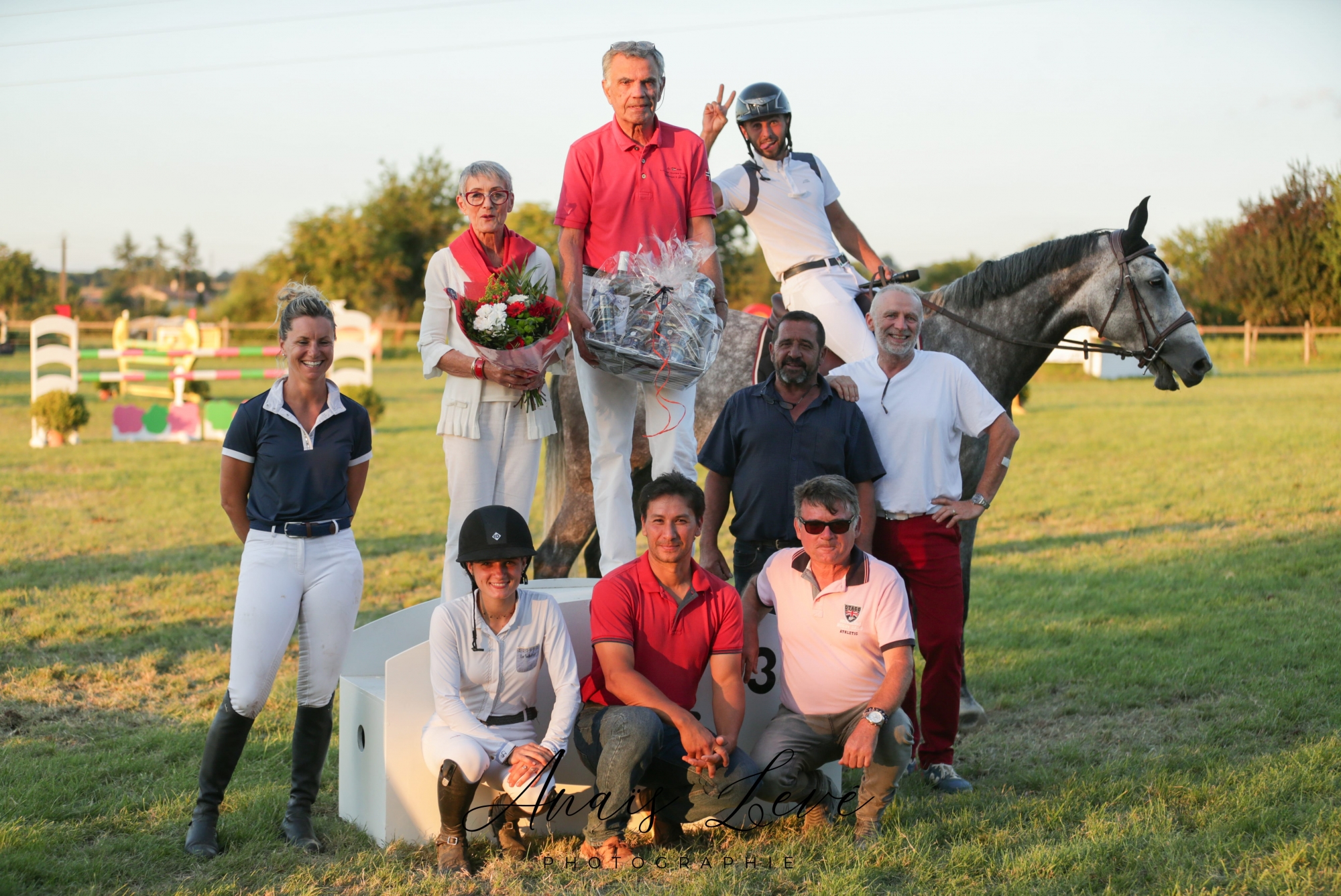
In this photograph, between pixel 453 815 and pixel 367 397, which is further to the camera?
pixel 367 397

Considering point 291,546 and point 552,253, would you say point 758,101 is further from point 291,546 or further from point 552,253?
point 552,253

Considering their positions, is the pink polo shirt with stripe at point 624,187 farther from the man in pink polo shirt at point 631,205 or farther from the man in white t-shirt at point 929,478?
the man in white t-shirt at point 929,478

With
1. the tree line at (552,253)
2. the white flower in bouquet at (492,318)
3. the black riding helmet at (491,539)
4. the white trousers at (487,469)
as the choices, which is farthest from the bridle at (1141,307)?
the tree line at (552,253)

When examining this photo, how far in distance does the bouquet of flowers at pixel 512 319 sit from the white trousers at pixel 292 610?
875 mm

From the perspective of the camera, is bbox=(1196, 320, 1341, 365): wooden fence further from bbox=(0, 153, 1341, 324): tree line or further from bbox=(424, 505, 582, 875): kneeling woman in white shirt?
bbox=(424, 505, 582, 875): kneeling woman in white shirt

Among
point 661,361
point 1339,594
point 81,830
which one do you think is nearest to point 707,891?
point 661,361

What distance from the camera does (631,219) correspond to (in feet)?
14.1

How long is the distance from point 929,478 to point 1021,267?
1.83 m

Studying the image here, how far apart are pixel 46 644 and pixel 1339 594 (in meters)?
8.19

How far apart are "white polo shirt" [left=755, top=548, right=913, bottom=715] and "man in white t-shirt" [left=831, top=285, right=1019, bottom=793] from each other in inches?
18.2

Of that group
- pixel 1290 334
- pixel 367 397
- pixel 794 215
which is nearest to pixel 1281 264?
pixel 1290 334

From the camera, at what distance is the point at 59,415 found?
15750mm

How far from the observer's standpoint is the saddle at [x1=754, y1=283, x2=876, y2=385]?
222 inches

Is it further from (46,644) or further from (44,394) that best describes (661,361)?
(44,394)
